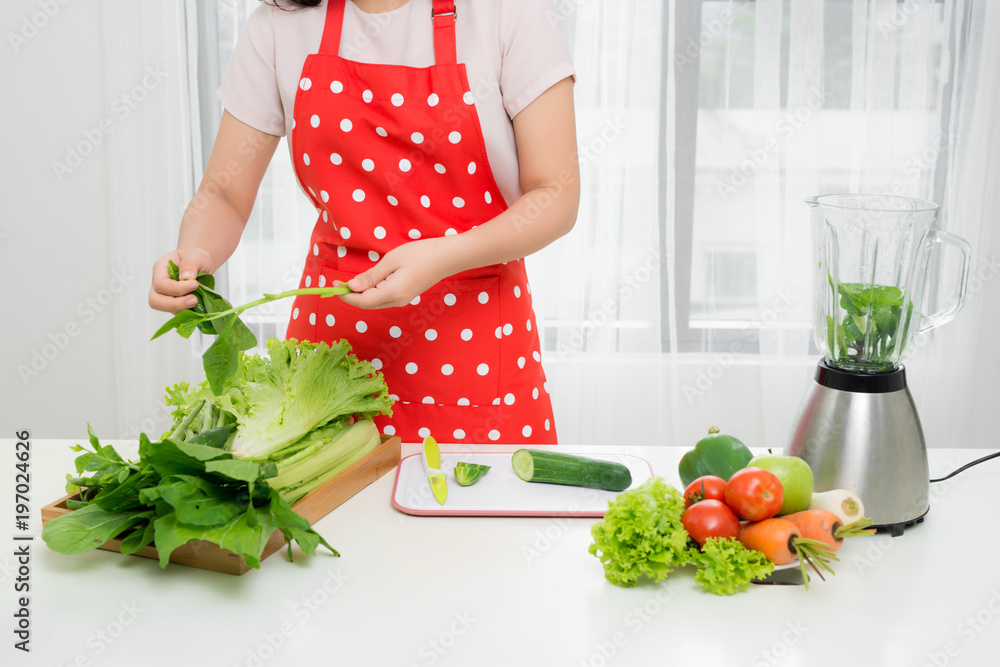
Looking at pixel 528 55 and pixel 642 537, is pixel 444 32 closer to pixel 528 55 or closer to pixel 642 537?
pixel 528 55

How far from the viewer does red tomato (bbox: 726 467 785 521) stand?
2.85 ft

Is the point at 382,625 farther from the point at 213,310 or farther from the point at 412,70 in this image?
the point at 412,70

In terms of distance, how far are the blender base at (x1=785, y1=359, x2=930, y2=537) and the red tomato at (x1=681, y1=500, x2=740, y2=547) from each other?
0.64ft

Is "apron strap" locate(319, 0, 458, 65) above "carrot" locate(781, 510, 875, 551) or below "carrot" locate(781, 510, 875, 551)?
above

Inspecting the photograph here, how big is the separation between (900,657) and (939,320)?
1.48ft

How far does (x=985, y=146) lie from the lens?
8.29ft

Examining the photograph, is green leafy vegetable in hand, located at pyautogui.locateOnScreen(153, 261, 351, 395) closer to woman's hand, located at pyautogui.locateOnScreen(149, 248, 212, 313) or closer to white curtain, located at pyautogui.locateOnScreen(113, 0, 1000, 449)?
woman's hand, located at pyautogui.locateOnScreen(149, 248, 212, 313)

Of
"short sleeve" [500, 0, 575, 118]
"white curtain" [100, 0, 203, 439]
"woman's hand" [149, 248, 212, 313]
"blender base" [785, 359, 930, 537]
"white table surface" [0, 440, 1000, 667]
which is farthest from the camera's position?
"white curtain" [100, 0, 203, 439]

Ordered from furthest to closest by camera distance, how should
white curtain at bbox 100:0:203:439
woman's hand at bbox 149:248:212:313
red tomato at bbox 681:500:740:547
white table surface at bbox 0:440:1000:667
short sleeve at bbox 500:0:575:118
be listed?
1. white curtain at bbox 100:0:203:439
2. short sleeve at bbox 500:0:575:118
3. woman's hand at bbox 149:248:212:313
4. red tomato at bbox 681:500:740:547
5. white table surface at bbox 0:440:1000:667

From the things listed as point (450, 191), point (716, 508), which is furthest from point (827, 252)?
point (450, 191)

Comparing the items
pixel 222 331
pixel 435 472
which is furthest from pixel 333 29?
pixel 435 472

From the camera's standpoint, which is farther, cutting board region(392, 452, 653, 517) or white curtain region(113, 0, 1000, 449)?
white curtain region(113, 0, 1000, 449)

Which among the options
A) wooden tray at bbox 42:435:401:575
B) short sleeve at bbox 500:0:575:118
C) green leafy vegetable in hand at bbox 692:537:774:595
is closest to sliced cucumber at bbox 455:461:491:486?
wooden tray at bbox 42:435:401:575

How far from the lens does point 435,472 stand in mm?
1104
